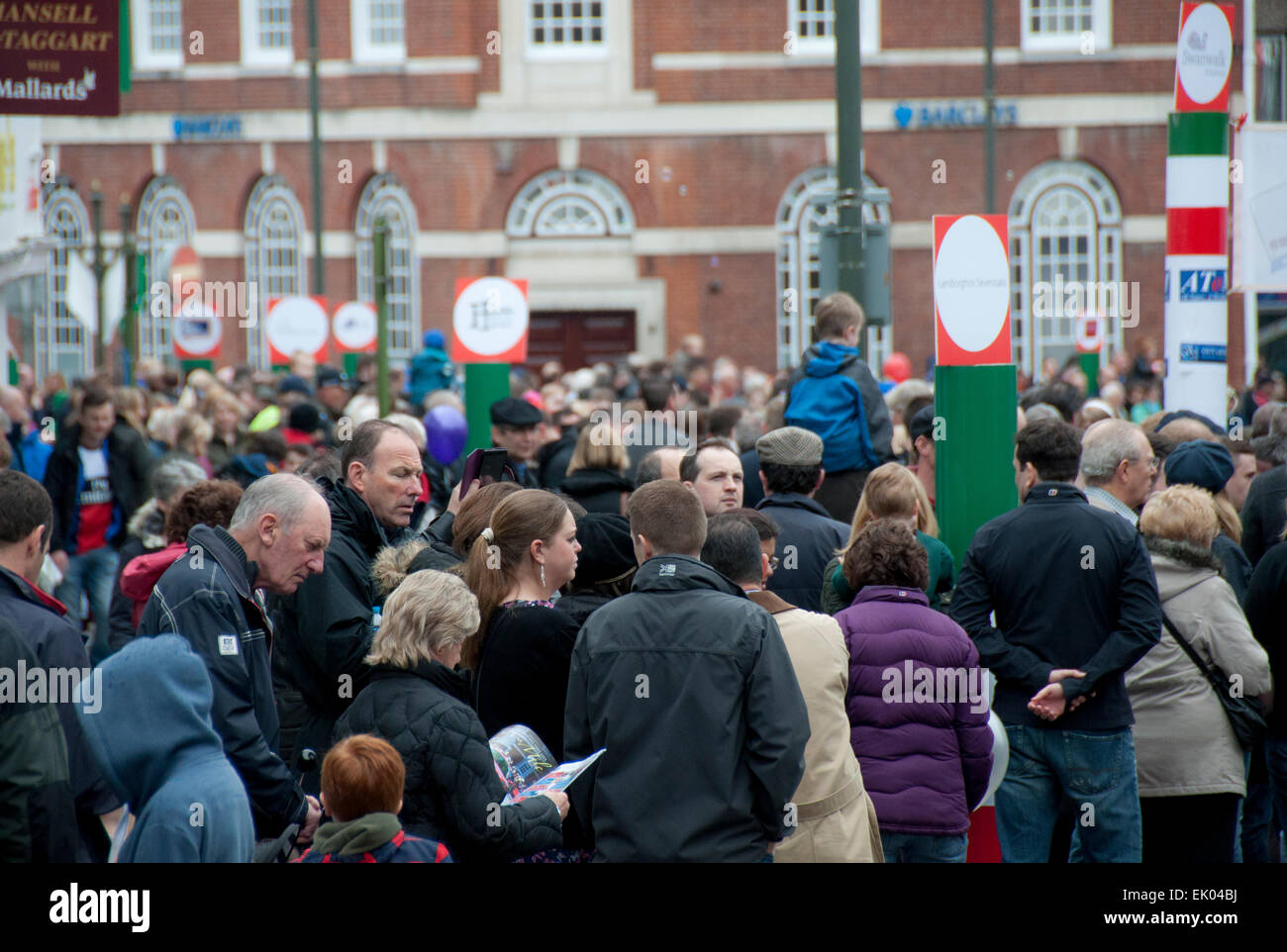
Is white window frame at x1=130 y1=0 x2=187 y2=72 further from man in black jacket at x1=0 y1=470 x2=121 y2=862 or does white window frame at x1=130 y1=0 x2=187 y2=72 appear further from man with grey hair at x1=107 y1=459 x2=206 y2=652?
man in black jacket at x1=0 y1=470 x2=121 y2=862

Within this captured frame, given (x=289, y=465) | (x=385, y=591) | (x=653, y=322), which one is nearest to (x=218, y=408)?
(x=289, y=465)

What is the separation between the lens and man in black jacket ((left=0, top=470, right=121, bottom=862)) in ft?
15.2

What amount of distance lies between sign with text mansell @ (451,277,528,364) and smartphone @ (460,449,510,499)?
145 inches

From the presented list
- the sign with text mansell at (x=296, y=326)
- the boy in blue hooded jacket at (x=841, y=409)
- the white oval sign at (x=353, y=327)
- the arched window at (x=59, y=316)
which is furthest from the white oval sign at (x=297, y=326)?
the arched window at (x=59, y=316)

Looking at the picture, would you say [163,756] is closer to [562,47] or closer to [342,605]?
[342,605]

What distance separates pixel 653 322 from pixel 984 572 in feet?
78.9

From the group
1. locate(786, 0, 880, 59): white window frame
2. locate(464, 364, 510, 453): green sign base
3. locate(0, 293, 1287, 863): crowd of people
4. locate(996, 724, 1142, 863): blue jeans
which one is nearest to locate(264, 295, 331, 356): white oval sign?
locate(464, 364, 510, 453): green sign base

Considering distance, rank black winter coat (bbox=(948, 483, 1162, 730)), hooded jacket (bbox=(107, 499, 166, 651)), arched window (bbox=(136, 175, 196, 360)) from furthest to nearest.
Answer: arched window (bbox=(136, 175, 196, 360)) → hooded jacket (bbox=(107, 499, 166, 651)) → black winter coat (bbox=(948, 483, 1162, 730))

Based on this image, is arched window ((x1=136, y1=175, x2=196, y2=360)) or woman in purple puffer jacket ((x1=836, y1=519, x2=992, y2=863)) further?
arched window ((x1=136, y1=175, x2=196, y2=360))

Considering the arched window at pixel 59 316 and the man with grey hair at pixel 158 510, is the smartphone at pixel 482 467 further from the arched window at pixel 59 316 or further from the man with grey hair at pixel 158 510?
the arched window at pixel 59 316

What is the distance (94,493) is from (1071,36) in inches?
924

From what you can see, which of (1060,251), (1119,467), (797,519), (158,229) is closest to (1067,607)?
(1119,467)

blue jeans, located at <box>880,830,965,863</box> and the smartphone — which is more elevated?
the smartphone
